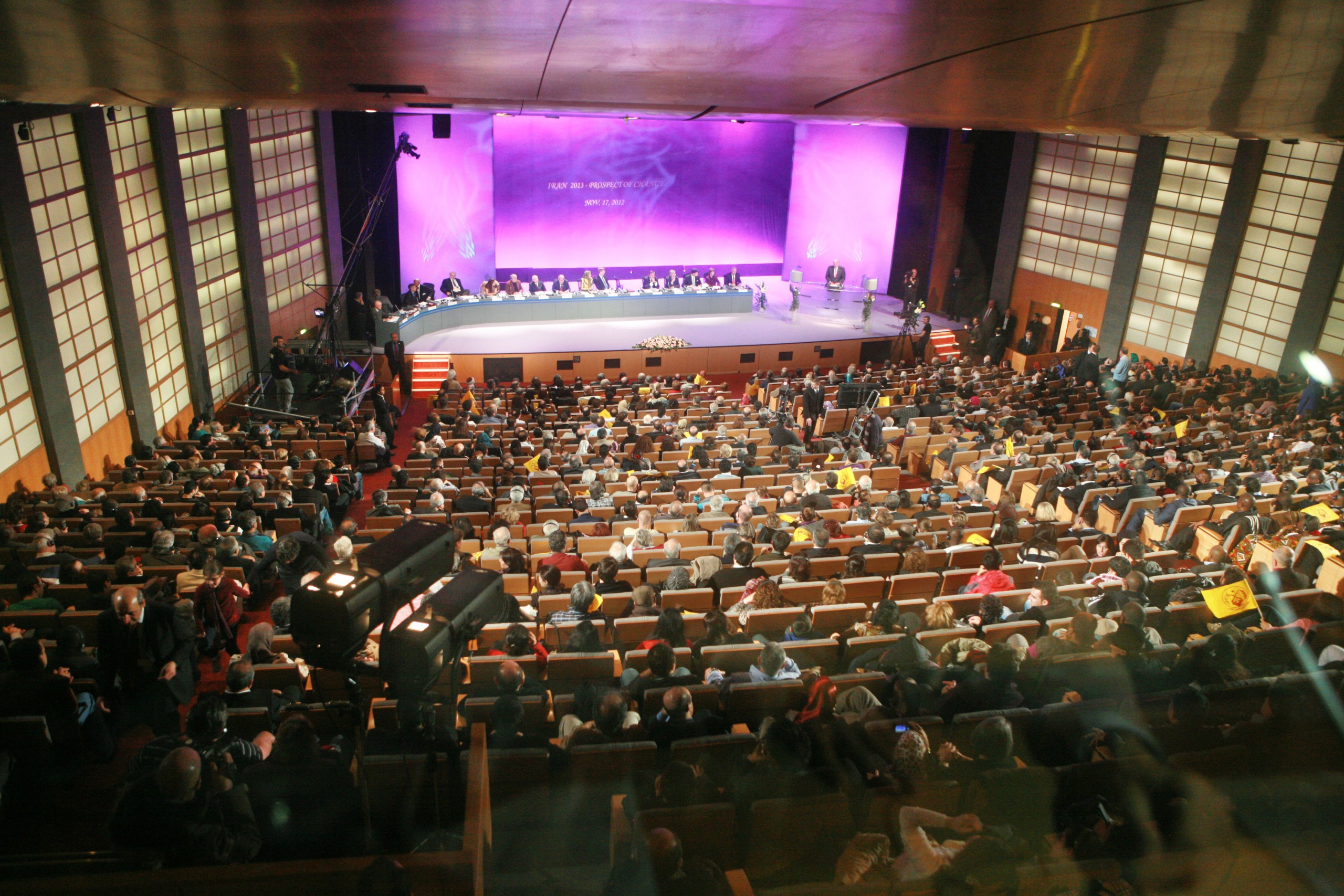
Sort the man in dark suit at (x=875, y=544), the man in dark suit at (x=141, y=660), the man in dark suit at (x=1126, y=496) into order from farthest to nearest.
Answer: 1. the man in dark suit at (x=1126, y=496)
2. the man in dark suit at (x=875, y=544)
3. the man in dark suit at (x=141, y=660)

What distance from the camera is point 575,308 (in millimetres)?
18438

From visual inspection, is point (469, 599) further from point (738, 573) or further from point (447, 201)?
point (447, 201)

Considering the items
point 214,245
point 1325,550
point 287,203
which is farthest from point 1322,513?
point 287,203

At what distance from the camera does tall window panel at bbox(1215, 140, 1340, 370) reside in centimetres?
1353

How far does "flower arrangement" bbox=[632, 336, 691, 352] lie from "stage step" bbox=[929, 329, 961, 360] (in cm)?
607

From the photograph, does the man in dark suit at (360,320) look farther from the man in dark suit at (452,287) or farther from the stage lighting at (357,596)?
the stage lighting at (357,596)

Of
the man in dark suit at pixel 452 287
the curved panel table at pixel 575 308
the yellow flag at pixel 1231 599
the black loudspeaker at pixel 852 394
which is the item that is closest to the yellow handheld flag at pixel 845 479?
the yellow flag at pixel 1231 599

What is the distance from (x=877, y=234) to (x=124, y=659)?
19494 millimetres

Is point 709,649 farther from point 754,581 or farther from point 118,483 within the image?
point 118,483

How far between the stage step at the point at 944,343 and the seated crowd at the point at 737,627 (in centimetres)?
777

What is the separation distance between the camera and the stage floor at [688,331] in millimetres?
16562

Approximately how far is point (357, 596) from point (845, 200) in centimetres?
2031

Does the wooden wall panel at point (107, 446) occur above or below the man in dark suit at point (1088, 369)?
below

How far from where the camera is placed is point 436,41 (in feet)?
8.32
